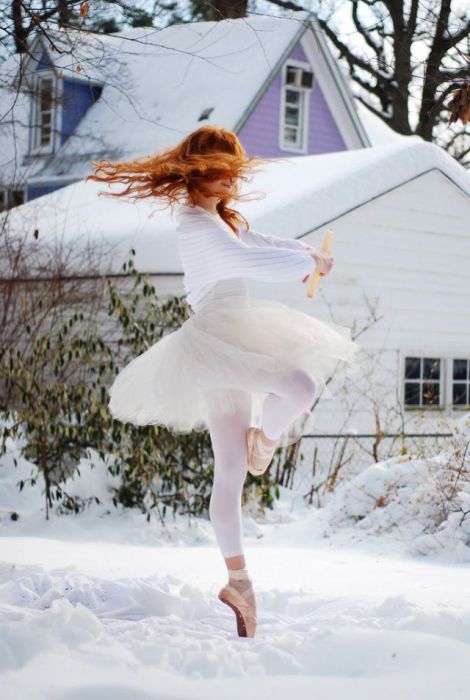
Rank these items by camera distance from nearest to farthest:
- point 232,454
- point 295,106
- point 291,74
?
point 232,454 < point 291,74 < point 295,106

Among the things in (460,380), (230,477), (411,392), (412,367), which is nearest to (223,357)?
(230,477)

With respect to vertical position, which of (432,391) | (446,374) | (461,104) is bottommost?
(432,391)

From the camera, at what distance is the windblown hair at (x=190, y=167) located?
14.8ft

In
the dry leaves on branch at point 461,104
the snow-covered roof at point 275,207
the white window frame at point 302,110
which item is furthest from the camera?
the white window frame at point 302,110

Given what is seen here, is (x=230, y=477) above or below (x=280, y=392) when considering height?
below

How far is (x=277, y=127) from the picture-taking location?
72.5ft

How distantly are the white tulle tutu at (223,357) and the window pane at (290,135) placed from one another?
60.6 ft

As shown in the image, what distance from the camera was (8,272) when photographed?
11.3 meters

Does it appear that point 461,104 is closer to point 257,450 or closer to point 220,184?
point 220,184

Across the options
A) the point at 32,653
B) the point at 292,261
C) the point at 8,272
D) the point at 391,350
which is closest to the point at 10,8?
the point at 292,261

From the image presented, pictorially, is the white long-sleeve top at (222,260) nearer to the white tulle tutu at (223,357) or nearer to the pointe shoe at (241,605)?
the white tulle tutu at (223,357)

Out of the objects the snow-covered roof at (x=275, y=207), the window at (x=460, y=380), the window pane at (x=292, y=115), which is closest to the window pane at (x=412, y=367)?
the window at (x=460, y=380)

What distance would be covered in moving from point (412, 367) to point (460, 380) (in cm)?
86

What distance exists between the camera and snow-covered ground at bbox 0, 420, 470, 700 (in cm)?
361
